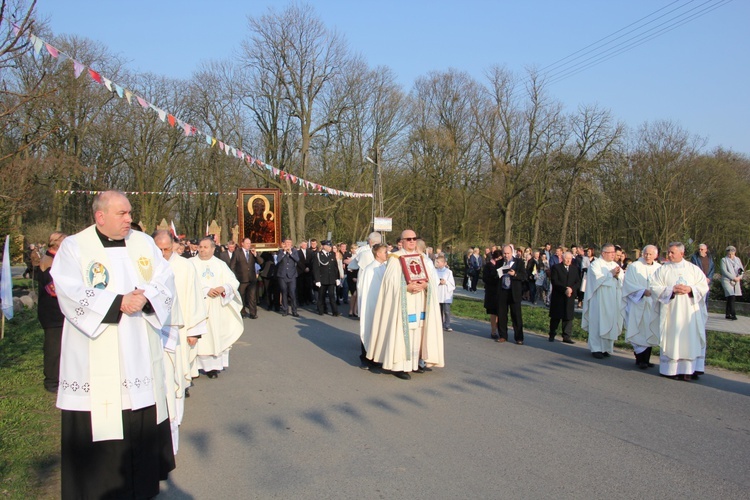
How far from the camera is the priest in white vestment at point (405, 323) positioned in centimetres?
852

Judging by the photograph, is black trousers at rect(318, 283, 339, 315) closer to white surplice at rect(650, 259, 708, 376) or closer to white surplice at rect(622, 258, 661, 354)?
white surplice at rect(622, 258, 661, 354)

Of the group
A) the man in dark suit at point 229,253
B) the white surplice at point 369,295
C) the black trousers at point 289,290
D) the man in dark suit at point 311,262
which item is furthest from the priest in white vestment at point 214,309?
the man in dark suit at point 311,262

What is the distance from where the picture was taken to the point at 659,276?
356 inches

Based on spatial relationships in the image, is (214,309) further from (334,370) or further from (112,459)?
(112,459)

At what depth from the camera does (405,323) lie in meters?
8.60

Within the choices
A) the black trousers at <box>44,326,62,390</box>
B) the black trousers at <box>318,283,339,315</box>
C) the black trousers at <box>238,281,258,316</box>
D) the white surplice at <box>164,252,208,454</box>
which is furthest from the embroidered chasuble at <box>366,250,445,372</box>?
the black trousers at <box>318,283,339,315</box>

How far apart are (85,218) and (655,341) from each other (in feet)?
120

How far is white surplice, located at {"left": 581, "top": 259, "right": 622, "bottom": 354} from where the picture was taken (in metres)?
10.4

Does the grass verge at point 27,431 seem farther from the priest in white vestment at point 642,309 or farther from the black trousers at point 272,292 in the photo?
the black trousers at point 272,292

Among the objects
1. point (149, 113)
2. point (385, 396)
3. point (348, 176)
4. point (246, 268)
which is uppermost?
point (149, 113)

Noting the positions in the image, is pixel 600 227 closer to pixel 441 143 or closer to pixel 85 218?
pixel 441 143

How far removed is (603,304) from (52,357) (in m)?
8.50

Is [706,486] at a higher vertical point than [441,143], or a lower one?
lower

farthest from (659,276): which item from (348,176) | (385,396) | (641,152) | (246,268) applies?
(348,176)
